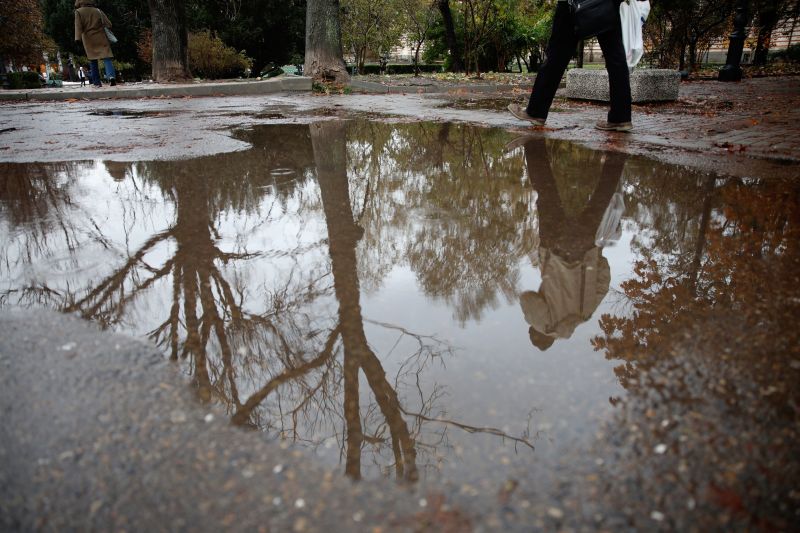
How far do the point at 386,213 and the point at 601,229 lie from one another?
1237mm

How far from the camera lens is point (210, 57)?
2377cm

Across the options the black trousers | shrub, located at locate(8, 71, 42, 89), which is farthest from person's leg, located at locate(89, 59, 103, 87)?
shrub, located at locate(8, 71, 42, 89)

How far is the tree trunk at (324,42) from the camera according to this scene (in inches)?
522

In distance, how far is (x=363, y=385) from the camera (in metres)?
1.72

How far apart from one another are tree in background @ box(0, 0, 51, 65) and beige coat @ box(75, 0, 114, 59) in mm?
19812

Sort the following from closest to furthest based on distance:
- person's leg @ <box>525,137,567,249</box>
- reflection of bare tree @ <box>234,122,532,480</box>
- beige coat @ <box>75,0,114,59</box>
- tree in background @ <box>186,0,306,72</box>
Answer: reflection of bare tree @ <box>234,122,532,480</box> → person's leg @ <box>525,137,567,249</box> → beige coat @ <box>75,0,114,59</box> → tree in background @ <box>186,0,306,72</box>

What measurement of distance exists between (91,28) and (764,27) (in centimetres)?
2153

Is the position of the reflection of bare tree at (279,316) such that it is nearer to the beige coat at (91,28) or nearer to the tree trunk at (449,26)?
the beige coat at (91,28)

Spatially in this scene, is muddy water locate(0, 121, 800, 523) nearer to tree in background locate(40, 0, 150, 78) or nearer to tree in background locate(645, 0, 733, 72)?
tree in background locate(645, 0, 733, 72)

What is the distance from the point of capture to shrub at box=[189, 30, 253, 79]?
76.7ft

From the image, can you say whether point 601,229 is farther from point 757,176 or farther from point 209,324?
point 209,324

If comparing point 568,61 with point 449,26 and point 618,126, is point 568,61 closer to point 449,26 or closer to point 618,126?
point 618,126

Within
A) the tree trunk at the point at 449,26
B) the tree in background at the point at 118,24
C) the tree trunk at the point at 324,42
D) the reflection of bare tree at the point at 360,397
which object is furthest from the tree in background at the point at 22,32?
the reflection of bare tree at the point at 360,397

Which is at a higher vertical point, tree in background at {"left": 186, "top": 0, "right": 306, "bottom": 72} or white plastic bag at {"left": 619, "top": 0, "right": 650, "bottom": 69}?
tree in background at {"left": 186, "top": 0, "right": 306, "bottom": 72}
